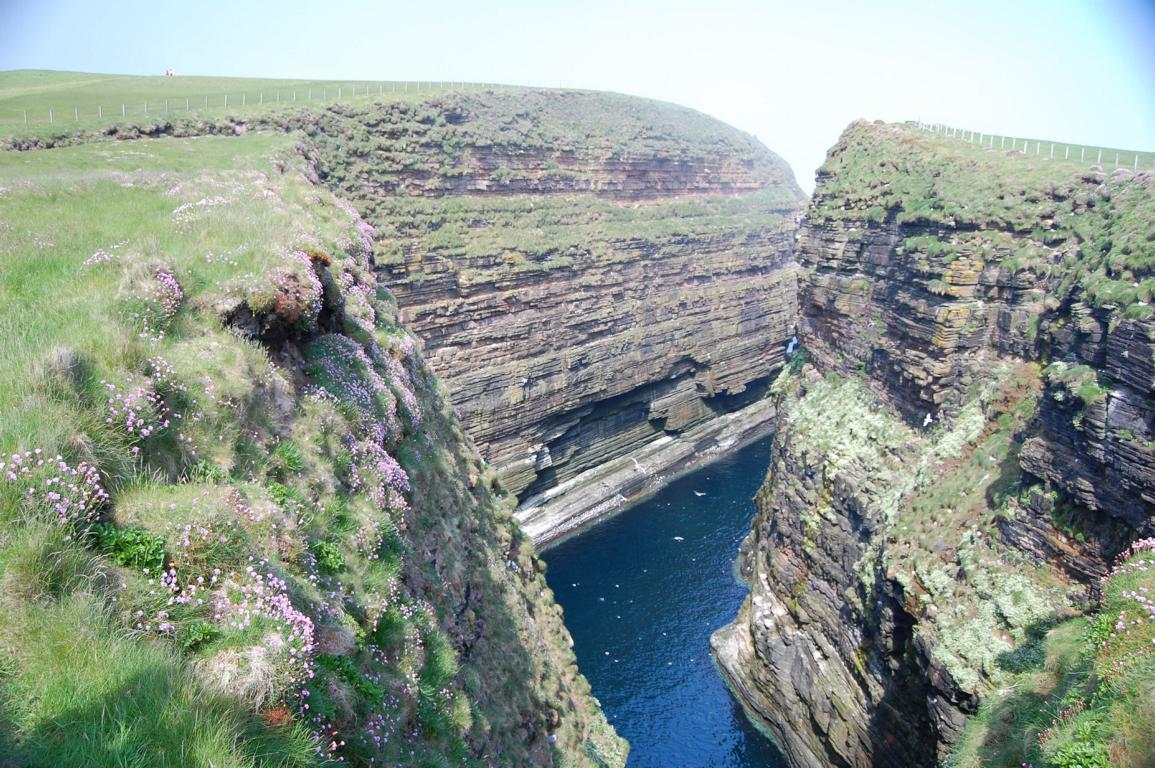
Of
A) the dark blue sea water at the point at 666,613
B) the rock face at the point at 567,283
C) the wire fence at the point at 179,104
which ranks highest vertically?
Answer: the wire fence at the point at 179,104

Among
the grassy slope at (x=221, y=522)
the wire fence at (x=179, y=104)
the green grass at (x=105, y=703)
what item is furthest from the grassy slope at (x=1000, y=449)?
the wire fence at (x=179, y=104)

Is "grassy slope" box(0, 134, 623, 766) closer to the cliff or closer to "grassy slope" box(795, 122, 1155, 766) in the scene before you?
"grassy slope" box(795, 122, 1155, 766)

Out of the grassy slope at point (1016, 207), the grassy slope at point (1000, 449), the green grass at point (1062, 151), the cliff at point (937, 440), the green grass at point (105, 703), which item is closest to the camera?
the green grass at point (105, 703)

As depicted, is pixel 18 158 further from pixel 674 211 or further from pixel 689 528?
pixel 674 211

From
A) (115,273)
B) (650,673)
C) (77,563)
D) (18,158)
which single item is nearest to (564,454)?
(650,673)

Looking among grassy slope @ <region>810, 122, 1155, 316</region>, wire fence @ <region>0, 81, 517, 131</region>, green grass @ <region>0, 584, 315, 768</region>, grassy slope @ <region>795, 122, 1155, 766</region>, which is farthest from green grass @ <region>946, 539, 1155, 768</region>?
wire fence @ <region>0, 81, 517, 131</region>

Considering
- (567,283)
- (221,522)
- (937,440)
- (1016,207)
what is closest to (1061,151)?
(1016,207)

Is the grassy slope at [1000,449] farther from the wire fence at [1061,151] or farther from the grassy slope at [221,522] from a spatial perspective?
the grassy slope at [221,522]
